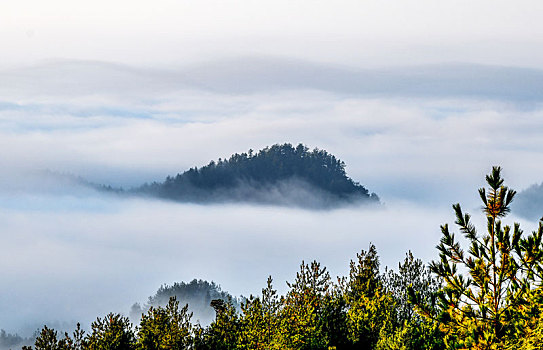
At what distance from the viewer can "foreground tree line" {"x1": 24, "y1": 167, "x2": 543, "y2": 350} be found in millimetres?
32125

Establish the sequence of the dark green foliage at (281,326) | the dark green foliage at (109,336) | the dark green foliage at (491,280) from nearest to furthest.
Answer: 1. the dark green foliage at (491,280)
2. the dark green foliage at (281,326)
3. the dark green foliage at (109,336)

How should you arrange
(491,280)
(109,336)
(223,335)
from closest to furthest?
(491,280), (223,335), (109,336)

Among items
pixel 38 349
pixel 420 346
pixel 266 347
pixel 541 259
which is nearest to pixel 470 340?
pixel 541 259

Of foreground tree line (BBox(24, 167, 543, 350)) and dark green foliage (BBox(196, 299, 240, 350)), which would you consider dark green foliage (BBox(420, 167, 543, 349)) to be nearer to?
foreground tree line (BBox(24, 167, 543, 350))

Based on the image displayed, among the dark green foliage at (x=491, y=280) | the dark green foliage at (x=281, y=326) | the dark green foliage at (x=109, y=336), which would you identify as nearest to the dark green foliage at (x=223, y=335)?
the dark green foliage at (x=281, y=326)

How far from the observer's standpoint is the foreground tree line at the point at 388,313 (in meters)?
32.1

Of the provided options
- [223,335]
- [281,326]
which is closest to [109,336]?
[223,335]

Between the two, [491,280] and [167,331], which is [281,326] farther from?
[491,280]

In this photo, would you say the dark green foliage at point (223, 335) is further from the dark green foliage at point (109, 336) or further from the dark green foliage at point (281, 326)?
the dark green foliage at point (109, 336)

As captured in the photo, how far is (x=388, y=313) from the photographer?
61438mm

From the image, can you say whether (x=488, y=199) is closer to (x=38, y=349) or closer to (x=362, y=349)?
(x=362, y=349)

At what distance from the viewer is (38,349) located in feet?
199

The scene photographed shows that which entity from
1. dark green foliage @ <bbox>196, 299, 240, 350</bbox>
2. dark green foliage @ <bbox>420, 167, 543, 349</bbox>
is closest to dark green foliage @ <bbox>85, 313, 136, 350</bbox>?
dark green foliage @ <bbox>196, 299, 240, 350</bbox>

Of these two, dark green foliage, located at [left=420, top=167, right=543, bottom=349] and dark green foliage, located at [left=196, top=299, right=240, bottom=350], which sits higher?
dark green foliage, located at [left=196, top=299, right=240, bottom=350]
